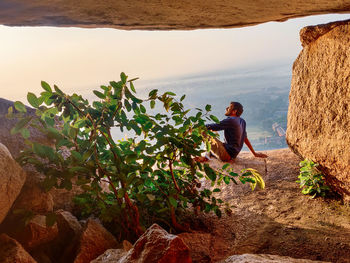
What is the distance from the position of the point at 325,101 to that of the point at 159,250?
3.38 meters

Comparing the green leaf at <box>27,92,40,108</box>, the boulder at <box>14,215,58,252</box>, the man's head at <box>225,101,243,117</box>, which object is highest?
the green leaf at <box>27,92,40,108</box>

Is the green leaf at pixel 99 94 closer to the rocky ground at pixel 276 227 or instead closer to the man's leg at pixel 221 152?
the rocky ground at pixel 276 227

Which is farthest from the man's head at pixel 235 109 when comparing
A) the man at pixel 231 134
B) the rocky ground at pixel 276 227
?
the rocky ground at pixel 276 227

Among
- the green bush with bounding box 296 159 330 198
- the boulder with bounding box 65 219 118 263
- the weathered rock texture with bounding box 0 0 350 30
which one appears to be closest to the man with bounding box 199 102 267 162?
the green bush with bounding box 296 159 330 198

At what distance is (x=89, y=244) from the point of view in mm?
2102

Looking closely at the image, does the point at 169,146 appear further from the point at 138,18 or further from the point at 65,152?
the point at 138,18

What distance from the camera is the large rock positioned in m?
1.80

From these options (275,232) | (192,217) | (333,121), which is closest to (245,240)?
(275,232)

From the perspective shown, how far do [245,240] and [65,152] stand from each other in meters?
2.33

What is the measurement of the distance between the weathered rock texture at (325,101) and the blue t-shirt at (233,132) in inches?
52.2

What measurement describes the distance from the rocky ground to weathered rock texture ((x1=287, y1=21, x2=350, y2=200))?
59 centimetres

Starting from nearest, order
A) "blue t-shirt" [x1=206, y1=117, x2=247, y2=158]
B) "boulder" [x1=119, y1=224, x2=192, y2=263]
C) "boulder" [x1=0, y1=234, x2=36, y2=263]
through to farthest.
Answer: "boulder" [x1=119, y1=224, x2=192, y2=263]
"boulder" [x1=0, y1=234, x2=36, y2=263]
"blue t-shirt" [x1=206, y1=117, x2=247, y2=158]

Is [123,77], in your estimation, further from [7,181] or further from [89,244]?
[89,244]

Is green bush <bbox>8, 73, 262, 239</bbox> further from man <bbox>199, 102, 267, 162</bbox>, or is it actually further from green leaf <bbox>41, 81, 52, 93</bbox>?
man <bbox>199, 102, 267, 162</bbox>
